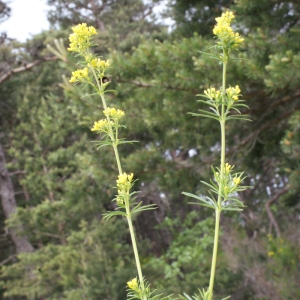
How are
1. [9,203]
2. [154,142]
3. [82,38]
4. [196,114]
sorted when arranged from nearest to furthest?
[196,114]
[82,38]
[154,142]
[9,203]

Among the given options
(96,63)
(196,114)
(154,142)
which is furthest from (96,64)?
(154,142)

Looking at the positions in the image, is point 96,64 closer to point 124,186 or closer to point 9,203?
point 124,186

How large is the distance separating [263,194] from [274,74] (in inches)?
331

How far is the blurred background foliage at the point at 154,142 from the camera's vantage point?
3635 millimetres

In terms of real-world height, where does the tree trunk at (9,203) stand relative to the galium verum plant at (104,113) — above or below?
above

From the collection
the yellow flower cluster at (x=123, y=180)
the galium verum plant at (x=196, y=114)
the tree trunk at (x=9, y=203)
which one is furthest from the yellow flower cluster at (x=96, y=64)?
the tree trunk at (x=9, y=203)

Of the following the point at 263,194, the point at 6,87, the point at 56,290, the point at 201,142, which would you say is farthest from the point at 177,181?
the point at 263,194

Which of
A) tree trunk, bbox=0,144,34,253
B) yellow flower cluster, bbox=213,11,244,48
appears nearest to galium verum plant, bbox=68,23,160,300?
yellow flower cluster, bbox=213,11,244,48

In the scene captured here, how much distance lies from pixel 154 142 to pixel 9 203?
4769mm

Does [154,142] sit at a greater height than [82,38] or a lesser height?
greater

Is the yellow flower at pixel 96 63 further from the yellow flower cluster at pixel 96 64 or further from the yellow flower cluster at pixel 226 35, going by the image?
the yellow flower cluster at pixel 226 35

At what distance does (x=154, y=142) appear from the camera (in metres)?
5.36

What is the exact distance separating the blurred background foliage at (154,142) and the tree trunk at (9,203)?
0.30ft

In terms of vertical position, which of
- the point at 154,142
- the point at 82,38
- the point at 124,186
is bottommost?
Answer: the point at 124,186
